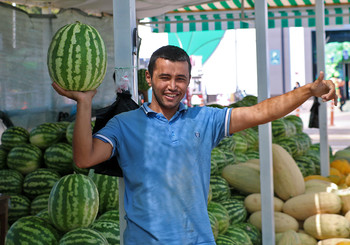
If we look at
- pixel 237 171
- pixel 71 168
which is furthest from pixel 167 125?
pixel 237 171

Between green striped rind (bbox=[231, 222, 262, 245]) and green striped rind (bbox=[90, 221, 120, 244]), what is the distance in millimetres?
1397

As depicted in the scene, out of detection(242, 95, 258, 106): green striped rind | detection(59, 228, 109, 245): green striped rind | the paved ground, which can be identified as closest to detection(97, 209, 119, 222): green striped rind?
detection(59, 228, 109, 245): green striped rind

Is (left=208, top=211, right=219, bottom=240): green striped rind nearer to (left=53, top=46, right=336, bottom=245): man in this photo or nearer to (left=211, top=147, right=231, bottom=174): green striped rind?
(left=211, top=147, right=231, bottom=174): green striped rind

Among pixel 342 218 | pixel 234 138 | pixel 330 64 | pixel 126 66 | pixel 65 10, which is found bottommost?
pixel 342 218

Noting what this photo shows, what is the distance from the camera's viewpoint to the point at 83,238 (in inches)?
112

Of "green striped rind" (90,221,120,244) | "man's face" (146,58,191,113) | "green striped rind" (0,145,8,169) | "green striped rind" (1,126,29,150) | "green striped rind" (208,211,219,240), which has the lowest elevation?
"green striped rind" (208,211,219,240)

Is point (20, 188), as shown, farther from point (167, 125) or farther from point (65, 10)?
Result: point (65, 10)

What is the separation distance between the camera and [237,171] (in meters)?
4.72

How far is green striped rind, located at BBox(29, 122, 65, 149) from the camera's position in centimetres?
435

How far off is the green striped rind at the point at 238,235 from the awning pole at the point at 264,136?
0.15m

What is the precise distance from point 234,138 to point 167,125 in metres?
3.54

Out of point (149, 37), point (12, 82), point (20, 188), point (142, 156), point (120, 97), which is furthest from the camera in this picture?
point (149, 37)

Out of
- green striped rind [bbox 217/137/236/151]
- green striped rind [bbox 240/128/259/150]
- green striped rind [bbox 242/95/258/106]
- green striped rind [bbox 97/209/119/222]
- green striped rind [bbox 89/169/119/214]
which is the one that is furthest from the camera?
green striped rind [bbox 242/95/258/106]

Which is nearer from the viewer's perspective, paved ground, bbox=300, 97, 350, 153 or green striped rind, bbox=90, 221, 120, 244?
green striped rind, bbox=90, 221, 120, 244
